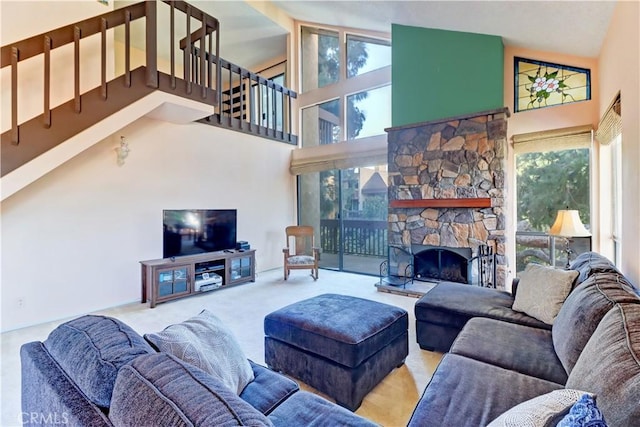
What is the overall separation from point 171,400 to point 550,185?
15.4 feet

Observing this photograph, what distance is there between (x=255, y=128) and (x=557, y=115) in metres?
4.57

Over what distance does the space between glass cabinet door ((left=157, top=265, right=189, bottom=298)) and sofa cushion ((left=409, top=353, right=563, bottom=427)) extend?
3563 mm

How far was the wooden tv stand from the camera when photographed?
3.88 metres

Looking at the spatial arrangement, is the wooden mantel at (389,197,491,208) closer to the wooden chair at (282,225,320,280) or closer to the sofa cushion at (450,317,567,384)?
the wooden chair at (282,225,320,280)

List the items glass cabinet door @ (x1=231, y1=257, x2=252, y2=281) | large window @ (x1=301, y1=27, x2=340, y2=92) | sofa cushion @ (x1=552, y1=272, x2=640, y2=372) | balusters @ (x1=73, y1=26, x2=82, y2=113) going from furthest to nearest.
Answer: large window @ (x1=301, y1=27, x2=340, y2=92), glass cabinet door @ (x1=231, y1=257, x2=252, y2=281), balusters @ (x1=73, y1=26, x2=82, y2=113), sofa cushion @ (x1=552, y1=272, x2=640, y2=372)

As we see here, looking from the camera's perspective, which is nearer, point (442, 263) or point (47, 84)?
A: point (47, 84)

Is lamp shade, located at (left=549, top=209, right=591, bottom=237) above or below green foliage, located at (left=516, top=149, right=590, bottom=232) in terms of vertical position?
below

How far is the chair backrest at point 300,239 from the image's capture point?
5848 mm

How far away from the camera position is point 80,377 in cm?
90

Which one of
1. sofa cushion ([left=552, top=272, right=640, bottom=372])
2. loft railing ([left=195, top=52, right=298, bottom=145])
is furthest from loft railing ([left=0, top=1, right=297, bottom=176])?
sofa cushion ([left=552, top=272, right=640, bottom=372])

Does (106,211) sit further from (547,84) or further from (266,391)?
(547,84)

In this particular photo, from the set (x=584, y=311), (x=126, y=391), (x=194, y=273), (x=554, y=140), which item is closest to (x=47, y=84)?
(x=194, y=273)

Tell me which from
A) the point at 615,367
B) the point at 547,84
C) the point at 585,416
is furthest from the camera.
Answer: the point at 547,84

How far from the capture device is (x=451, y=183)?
434cm
